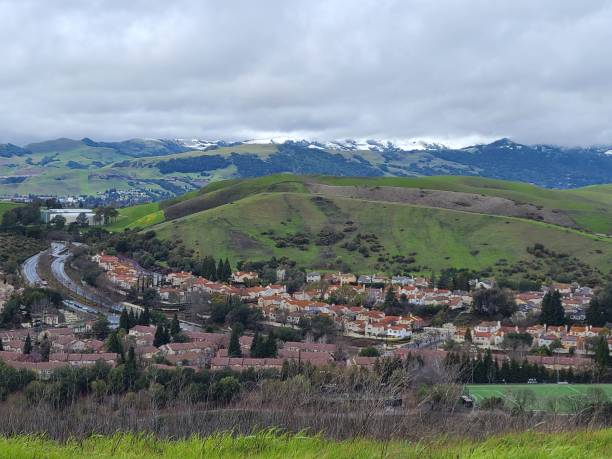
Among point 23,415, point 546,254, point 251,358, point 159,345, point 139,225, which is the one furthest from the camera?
point 139,225

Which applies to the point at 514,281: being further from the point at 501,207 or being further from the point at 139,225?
the point at 139,225

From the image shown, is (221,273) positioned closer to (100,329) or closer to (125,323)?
(125,323)

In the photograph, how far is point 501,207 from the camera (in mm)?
97750

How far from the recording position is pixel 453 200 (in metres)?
102

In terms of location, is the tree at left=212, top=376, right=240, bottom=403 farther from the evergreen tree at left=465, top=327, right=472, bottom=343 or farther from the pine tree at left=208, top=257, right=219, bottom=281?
the pine tree at left=208, top=257, right=219, bottom=281

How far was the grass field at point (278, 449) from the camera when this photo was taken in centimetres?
559

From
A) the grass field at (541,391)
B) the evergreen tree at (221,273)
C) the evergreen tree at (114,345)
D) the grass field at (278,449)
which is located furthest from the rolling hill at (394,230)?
the grass field at (278,449)

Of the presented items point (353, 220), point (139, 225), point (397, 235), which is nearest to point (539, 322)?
point (397, 235)

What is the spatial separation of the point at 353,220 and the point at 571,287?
33.3 meters

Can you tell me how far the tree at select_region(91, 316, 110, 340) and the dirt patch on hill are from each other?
66572mm

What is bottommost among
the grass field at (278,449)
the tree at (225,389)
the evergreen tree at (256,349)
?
the evergreen tree at (256,349)

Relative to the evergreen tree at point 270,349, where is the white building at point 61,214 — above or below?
above

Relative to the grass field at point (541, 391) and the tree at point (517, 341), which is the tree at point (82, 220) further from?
the grass field at point (541, 391)

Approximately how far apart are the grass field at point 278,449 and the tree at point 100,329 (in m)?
34.0
